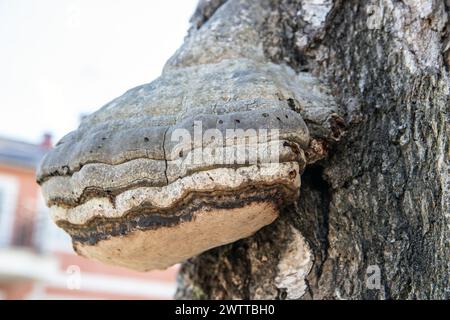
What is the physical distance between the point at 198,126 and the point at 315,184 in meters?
0.40

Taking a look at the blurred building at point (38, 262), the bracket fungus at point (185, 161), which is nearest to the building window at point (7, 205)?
the blurred building at point (38, 262)

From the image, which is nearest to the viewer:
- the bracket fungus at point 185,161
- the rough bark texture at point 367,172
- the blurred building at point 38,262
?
the bracket fungus at point 185,161

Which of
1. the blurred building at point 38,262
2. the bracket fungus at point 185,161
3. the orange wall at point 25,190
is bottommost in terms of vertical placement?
the bracket fungus at point 185,161

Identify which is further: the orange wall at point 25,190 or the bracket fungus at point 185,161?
the orange wall at point 25,190

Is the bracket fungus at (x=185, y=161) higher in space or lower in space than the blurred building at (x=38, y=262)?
lower

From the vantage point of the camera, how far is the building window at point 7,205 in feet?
29.5

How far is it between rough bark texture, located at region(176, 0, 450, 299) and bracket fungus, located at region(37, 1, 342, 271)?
0.10 meters

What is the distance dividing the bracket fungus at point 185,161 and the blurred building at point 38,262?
25.2ft

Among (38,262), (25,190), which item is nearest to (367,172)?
(38,262)

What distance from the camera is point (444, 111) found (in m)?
1.34

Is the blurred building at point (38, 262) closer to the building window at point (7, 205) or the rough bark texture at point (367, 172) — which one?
the building window at point (7, 205)

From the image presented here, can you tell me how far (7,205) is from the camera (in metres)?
9.38
